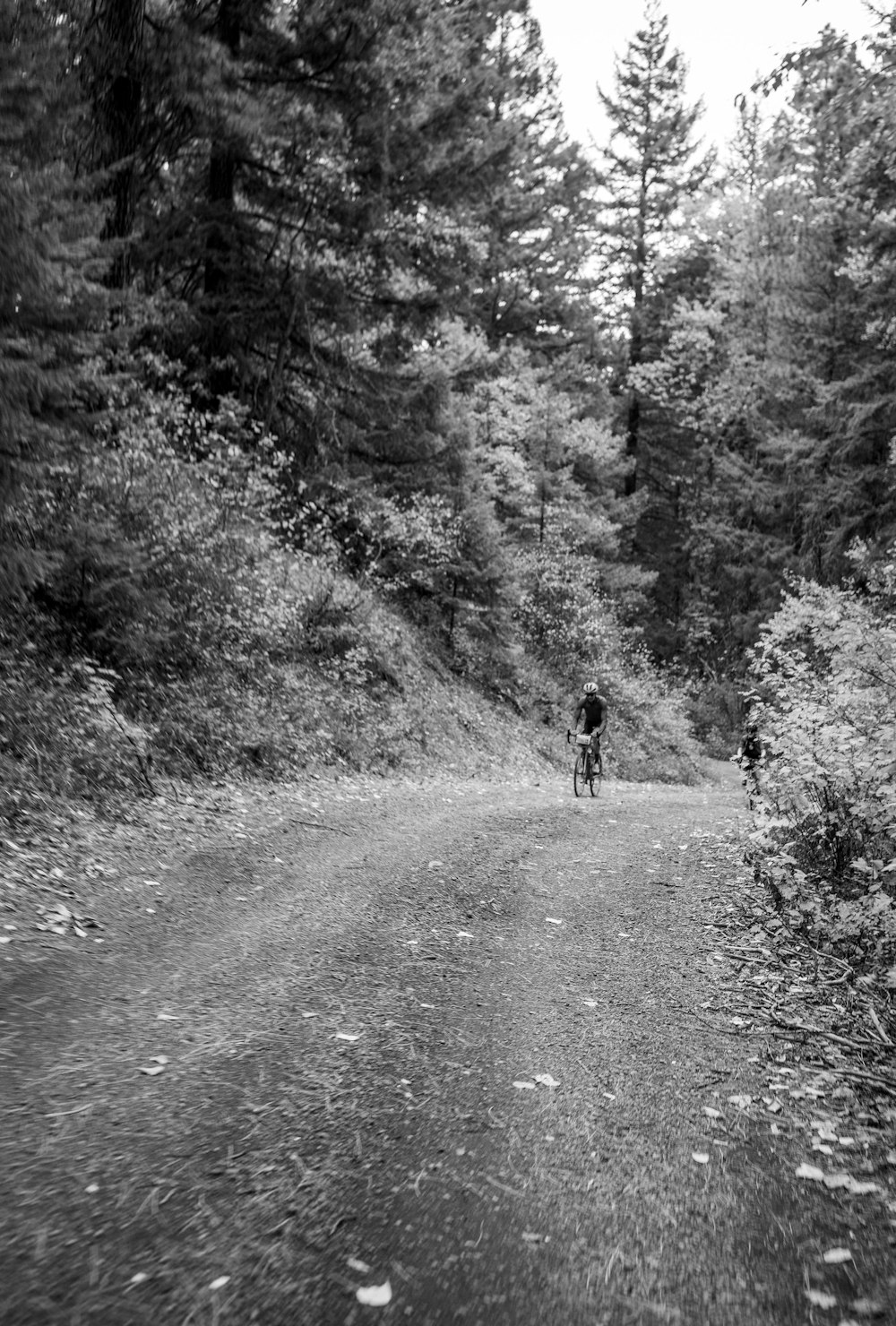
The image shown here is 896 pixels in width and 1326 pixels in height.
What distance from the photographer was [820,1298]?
2.61 m

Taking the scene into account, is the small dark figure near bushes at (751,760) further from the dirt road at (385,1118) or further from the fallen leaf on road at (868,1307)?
the fallen leaf on road at (868,1307)

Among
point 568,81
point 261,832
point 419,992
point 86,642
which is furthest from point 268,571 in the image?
point 568,81

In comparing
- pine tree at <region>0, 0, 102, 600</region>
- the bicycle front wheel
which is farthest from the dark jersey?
pine tree at <region>0, 0, 102, 600</region>

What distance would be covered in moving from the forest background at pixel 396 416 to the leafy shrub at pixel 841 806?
54 millimetres

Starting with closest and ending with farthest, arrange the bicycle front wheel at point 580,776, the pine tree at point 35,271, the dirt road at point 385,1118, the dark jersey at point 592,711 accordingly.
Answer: the dirt road at point 385,1118 → the pine tree at point 35,271 → the bicycle front wheel at point 580,776 → the dark jersey at point 592,711

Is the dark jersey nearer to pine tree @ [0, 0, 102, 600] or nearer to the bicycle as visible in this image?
the bicycle

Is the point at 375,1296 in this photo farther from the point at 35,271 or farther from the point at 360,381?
the point at 360,381

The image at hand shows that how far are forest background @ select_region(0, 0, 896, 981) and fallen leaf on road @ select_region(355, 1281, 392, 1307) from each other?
3.97 metres

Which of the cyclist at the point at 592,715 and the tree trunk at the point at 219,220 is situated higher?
the tree trunk at the point at 219,220

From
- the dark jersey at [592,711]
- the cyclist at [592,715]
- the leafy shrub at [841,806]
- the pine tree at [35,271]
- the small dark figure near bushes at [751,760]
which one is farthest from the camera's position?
the dark jersey at [592,711]

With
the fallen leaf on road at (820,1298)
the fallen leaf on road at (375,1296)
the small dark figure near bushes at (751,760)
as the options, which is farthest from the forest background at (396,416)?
the fallen leaf on road at (375,1296)

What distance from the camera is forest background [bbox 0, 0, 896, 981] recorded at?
7074mm

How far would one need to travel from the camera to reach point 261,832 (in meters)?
8.38

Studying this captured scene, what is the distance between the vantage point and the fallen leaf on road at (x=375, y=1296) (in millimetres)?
2428
